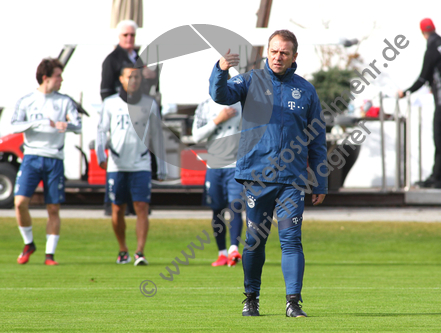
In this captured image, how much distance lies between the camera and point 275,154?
428cm

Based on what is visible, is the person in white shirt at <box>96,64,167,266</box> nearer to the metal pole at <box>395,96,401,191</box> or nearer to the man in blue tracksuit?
the man in blue tracksuit

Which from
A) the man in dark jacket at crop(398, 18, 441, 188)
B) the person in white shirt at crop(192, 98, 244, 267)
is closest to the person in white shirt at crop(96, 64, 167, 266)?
the person in white shirt at crop(192, 98, 244, 267)

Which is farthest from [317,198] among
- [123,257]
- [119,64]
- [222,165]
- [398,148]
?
[398,148]

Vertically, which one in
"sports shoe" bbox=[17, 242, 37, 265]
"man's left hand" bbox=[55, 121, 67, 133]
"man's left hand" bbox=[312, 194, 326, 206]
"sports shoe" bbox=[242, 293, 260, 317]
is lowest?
"sports shoe" bbox=[17, 242, 37, 265]

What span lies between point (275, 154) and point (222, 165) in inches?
151

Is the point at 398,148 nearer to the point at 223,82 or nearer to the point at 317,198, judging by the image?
the point at 317,198

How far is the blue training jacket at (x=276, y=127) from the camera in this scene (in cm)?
428

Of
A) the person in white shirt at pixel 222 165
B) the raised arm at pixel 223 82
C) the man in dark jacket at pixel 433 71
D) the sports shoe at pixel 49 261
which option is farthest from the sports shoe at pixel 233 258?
the man in dark jacket at pixel 433 71

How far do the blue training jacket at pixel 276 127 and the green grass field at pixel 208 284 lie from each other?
854mm

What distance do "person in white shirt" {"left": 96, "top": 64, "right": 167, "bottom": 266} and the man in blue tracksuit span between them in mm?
3792

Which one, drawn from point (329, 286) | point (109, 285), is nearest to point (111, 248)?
point (109, 285)

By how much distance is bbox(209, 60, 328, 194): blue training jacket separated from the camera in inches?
169

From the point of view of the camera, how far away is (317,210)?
42.6 feet

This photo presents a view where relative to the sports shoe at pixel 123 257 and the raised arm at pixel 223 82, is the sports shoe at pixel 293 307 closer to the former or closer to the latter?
the raised arm at pixel 223 82
